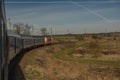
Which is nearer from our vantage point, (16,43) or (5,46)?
(5,46)

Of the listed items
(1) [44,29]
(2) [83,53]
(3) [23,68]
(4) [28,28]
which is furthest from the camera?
(1) [44,29]

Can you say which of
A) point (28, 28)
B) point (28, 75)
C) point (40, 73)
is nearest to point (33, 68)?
point (40, 73)

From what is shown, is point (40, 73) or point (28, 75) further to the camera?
point (40, 73)

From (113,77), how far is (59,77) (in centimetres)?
753

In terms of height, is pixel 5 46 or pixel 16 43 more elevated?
pixel 5 46

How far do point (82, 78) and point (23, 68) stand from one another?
558 cm

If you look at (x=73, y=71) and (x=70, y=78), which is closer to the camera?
(x=70, y=78)

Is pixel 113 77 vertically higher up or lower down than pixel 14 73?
lower down

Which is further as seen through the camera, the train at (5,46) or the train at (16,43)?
the train at (16,43)

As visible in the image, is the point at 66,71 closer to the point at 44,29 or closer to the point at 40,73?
the point at 40,73

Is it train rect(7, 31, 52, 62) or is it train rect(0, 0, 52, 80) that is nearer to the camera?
train rect(0, 0, 52, 80)

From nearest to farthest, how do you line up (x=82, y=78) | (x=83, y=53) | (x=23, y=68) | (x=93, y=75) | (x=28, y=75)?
1. (x=28, y=75)
2. (x=23, y=68)
3. (x=82, y=78)
4. (x=93, y=75)
5. (x=83, y=53)

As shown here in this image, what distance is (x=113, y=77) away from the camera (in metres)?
34.3

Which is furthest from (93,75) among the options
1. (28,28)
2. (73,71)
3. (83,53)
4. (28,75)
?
(28,28)
